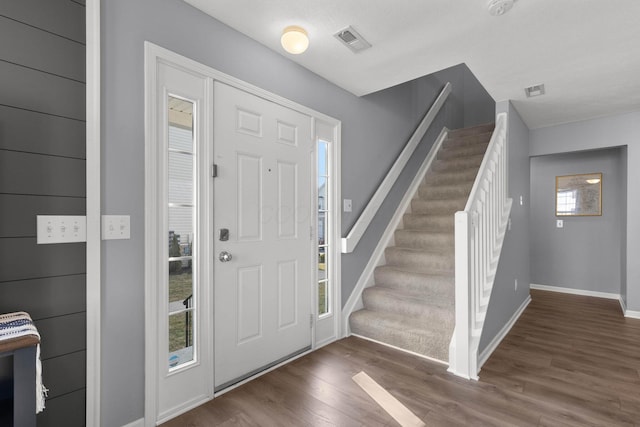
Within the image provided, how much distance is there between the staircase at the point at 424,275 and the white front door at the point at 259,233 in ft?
2.51

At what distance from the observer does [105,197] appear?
154cm

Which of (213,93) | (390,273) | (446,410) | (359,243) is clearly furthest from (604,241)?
(213,93)

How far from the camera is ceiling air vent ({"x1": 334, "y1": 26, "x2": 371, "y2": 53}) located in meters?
2.08

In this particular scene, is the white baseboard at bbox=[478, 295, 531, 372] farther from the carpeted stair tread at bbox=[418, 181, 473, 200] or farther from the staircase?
the carpeted stair tread at bbox=[418, 181, 473, 200]

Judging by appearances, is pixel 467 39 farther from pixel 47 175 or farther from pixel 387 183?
pixel 47 175

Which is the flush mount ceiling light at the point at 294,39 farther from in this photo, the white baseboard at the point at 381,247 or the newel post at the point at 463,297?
the white baseboard at the point at 381,247

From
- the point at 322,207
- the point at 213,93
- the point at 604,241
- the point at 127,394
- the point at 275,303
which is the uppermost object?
the point at 213,93

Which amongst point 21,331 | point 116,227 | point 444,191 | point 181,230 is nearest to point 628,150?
point 444,191

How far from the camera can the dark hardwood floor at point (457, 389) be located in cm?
179

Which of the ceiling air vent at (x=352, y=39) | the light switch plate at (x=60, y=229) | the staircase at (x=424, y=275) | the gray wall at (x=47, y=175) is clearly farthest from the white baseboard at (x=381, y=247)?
the light switch plate at (x=60, y=229)

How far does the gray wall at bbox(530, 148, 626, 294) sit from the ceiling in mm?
1811

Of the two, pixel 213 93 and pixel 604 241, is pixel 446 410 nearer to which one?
pixel 213 93

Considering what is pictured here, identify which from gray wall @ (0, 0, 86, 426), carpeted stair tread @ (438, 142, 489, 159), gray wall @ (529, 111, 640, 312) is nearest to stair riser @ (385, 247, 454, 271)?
carpeted stair tread @ (438, 142, 489, 159)

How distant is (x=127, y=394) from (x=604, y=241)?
595 centimetres
